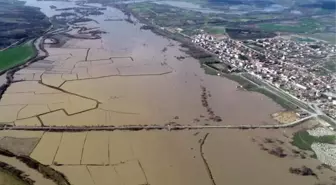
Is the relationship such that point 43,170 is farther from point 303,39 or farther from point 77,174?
point 303,39

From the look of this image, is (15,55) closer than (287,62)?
Yes

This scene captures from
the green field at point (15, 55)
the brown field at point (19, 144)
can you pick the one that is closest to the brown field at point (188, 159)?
the brown field at point (19, 144)

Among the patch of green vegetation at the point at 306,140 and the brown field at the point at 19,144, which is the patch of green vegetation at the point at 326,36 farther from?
the brown field at the point at 19,144

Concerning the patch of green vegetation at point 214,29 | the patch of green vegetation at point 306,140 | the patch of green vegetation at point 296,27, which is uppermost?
the patch of green vegetation at point 296,27

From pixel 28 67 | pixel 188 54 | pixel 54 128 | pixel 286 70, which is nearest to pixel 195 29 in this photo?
pixel 188 54

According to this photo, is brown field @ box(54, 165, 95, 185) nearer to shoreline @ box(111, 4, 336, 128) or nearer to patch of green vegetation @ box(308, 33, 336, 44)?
shoreline @ box(111, 4, 336, 128)

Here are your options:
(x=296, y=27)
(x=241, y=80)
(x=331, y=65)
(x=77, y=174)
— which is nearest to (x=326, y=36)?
(x=296, y=27)
